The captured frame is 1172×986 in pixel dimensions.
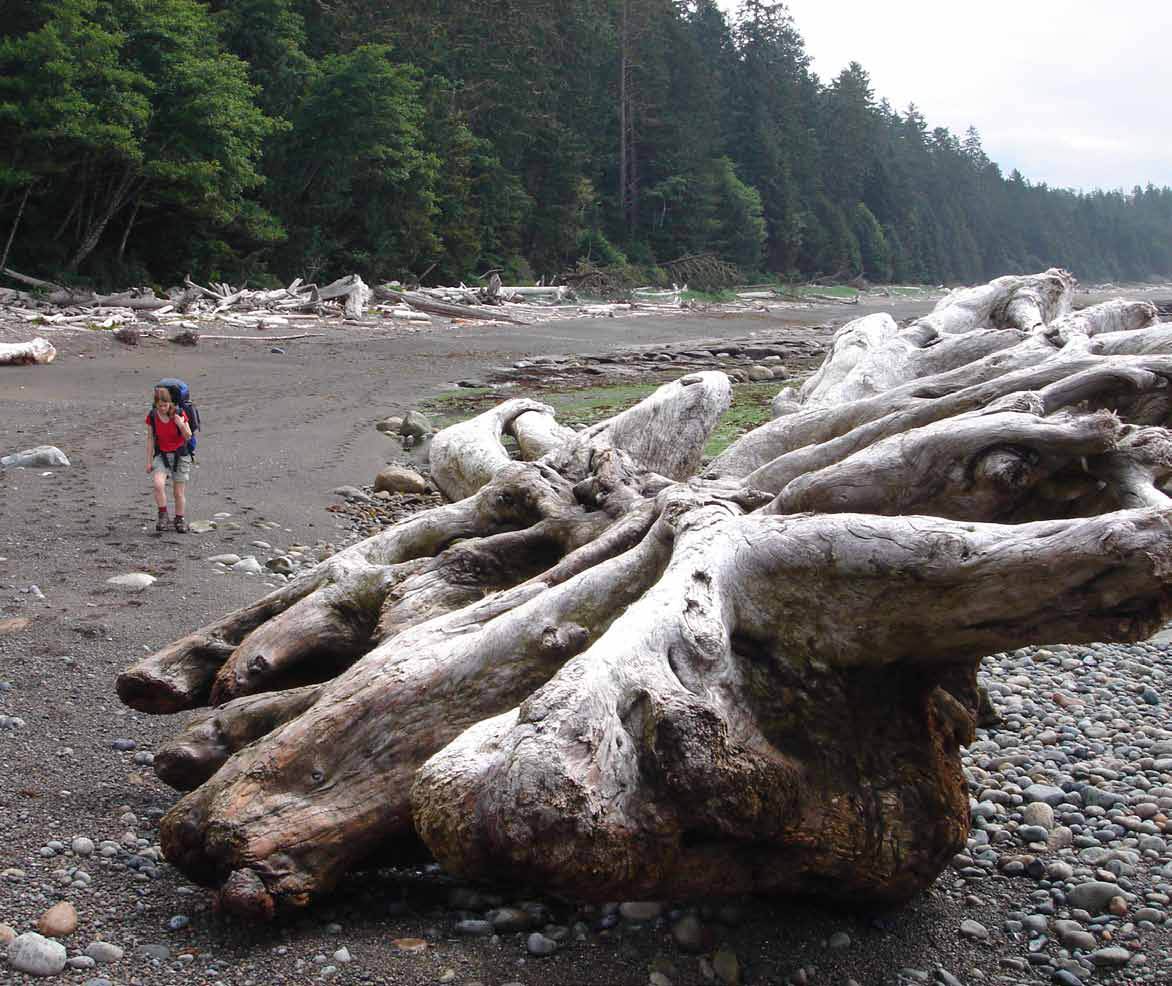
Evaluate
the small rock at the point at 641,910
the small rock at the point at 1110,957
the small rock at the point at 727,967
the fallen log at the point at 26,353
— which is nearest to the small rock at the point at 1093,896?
the small rock at the point at 1110,957

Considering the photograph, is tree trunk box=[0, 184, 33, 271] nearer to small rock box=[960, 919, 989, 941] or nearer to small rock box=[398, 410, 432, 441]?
small rock box=[398, 410, 432, 441]

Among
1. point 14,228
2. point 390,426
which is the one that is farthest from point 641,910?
point 14,228

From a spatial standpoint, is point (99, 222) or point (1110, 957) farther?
point (99, 222)

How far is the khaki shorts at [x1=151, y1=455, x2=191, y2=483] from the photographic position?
8383 mm

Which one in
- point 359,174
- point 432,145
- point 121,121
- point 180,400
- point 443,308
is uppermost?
point 432,145

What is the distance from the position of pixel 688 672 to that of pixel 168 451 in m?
6.27

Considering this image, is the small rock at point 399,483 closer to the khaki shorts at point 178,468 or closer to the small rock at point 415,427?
the khaki shorts at point 178,468

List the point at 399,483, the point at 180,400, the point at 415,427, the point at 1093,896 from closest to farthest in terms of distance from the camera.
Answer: the point at 1093,896
the point at 180,400
the point at 399,483
the point at 415,427

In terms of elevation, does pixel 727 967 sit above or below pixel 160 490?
below

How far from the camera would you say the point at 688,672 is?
3.30 m

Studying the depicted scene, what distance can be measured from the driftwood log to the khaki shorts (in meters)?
3.83

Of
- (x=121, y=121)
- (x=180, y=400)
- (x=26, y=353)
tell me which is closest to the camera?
(x=180, y=400)

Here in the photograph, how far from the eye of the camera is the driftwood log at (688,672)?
9.67 ft

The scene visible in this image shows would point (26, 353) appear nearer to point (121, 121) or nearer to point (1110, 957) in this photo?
point (121, 121)
